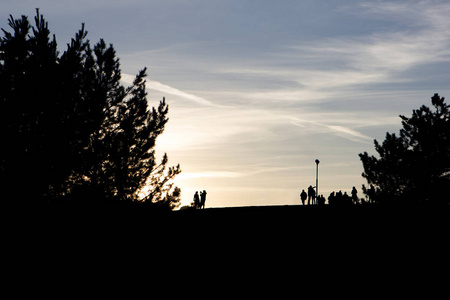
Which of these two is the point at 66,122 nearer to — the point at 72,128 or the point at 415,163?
the point at 72,128

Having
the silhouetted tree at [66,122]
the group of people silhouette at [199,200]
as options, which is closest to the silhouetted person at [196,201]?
the group of people silhouette at [199,200]

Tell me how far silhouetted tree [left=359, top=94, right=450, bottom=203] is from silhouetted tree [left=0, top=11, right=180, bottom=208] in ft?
68.3

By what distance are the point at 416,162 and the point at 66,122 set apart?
1027 inches

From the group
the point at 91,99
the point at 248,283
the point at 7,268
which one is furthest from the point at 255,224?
the point at 91,99

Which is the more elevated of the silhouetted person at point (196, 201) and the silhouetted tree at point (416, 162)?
the silhouetted tree at point (416, 162)

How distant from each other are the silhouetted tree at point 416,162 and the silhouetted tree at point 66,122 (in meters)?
20.8

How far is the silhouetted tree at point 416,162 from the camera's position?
118 feet

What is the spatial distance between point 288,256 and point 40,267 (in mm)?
6201

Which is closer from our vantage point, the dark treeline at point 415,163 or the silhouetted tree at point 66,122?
the silhouetted tree at point 66,122

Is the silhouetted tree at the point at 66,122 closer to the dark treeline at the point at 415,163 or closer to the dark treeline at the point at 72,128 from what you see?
the dark treeline at the point at 72,128

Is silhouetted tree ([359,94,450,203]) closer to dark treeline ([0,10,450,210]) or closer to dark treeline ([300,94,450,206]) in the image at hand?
dark treeline ([300,94,450,206])

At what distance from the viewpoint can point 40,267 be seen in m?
12.7

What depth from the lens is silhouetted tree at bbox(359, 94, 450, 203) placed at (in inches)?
1417

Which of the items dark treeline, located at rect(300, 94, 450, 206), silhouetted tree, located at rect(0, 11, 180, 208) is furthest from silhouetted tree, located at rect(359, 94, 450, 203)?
silhouetted tree, located at rect(0, 11, 180, 208)
